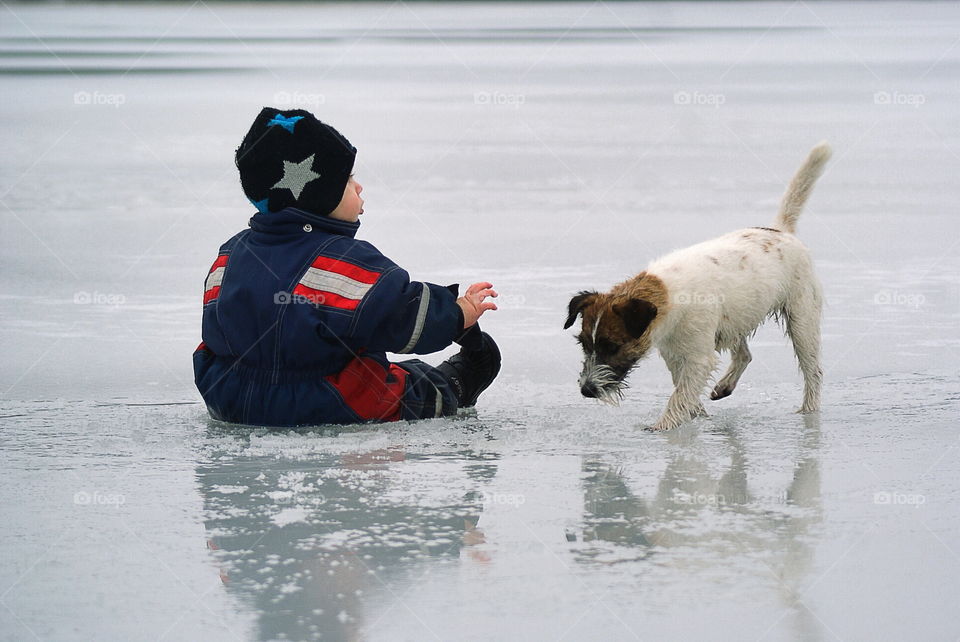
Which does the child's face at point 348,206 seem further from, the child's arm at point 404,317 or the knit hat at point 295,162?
the child's arm at point 404,317

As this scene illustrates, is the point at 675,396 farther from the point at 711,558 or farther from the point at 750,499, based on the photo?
the point at 711,558

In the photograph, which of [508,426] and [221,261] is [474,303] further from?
[221,261]

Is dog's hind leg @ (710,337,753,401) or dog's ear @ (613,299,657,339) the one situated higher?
dog's ear @ (613,299,657,339)

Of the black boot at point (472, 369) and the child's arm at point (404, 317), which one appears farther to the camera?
the black boot at point (472, 369)

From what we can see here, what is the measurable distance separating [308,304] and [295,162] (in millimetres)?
527

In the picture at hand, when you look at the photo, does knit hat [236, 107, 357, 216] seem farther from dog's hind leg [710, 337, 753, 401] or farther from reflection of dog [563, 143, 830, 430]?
dog's hind leg [710, 337, 753, 401]

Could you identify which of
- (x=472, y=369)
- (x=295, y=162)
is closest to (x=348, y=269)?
(x=295, y=162)

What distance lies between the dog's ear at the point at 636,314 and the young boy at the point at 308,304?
501mm

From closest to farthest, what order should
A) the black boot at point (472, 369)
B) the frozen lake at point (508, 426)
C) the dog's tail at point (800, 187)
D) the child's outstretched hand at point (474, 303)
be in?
the frozen lake at point (508, 426), the child's outstretched hand at point (474, 303), the black boot at point (472, 369), the dog's tail at point (800, 187)

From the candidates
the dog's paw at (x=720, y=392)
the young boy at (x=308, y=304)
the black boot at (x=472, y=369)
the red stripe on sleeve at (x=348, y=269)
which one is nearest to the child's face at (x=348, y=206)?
the young boy at (x=308, y=304)

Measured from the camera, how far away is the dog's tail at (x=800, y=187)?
212 inches

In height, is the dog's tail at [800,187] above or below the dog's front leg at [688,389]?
above

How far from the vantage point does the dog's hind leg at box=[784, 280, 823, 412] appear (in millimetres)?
5078

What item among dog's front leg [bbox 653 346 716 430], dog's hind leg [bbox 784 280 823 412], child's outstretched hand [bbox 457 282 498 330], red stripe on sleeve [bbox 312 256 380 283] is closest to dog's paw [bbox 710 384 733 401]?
dog's hind leg [bbox 784 280 823 412]
